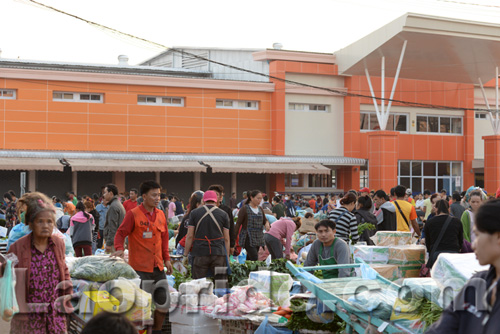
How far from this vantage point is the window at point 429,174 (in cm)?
4006

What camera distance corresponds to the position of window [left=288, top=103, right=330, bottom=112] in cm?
3769

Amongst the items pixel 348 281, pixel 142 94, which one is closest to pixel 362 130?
pixel 142 94

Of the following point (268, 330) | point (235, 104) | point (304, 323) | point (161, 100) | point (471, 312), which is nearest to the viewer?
point (471, 312)

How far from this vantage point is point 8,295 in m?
5.59

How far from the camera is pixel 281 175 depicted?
36.8 m

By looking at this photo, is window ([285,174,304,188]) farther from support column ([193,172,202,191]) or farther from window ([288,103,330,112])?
support column ([193,172,202,191])

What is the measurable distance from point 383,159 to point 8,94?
59.4 feet

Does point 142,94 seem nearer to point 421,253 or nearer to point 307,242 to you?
point 307,242

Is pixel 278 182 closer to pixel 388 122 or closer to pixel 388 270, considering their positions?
pixel 388 122

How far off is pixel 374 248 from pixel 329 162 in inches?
1095

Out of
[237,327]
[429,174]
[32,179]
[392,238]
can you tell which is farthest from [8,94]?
[237,327]

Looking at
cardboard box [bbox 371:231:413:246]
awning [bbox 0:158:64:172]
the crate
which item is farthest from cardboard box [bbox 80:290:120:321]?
awning [bbox 0:158:64:172]

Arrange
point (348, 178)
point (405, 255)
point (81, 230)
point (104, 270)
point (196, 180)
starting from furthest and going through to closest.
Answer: point (348, 178), point (196, 180), point (81, 230), point (405, 255), point (104, 270)

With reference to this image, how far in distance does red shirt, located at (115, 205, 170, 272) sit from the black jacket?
5.42 meters
